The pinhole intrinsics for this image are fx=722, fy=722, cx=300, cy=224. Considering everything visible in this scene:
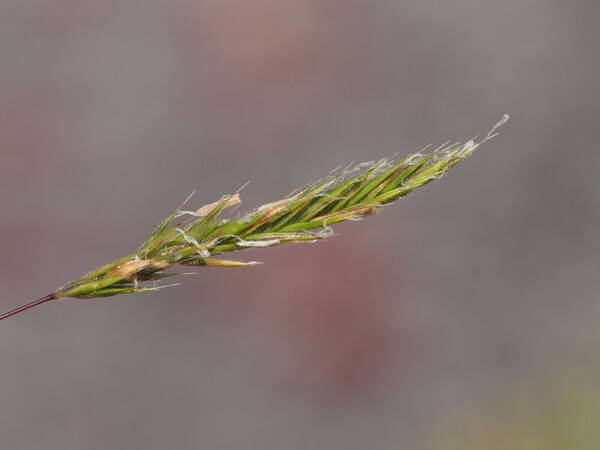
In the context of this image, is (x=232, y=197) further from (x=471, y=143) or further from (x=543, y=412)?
(x=543, y=412)

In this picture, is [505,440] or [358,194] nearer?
[358,194]

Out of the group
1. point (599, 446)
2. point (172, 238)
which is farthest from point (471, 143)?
point (599, 446)

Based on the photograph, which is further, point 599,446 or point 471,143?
point 599,446

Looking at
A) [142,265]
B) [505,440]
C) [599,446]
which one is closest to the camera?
[142,265]

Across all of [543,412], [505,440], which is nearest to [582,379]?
[543,412]

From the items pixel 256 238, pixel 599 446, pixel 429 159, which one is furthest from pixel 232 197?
pixel 599 446

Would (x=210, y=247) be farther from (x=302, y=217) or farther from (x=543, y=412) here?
(x=543, y=412)

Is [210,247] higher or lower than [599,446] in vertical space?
higher

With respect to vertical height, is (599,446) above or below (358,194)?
below

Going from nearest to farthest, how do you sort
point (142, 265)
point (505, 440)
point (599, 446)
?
point (142, 265) → point (599, 446) → point (505, 440)
